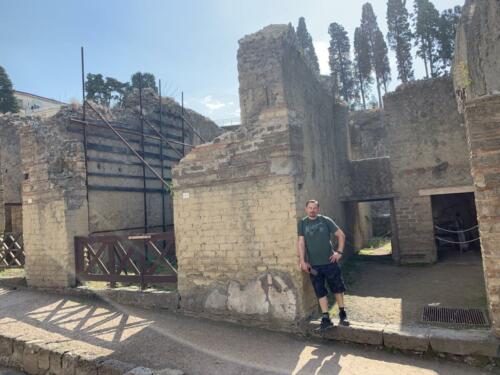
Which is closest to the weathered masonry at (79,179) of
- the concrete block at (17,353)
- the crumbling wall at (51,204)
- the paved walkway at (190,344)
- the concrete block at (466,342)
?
the crumbling wall at (51,204)

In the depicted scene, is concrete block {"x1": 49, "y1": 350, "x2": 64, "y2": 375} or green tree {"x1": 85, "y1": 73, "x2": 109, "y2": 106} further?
green tree {"x1": 85, "y1": 73, "x2": 109, "y2": 106}

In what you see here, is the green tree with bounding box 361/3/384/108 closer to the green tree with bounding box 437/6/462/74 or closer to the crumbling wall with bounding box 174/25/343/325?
the green tree with bounding box 437/6/462/74

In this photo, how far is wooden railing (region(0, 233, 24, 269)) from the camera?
9891 mm

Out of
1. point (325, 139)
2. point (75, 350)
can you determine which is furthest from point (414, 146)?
point (75, 350)

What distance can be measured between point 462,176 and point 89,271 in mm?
9581

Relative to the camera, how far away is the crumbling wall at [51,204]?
7641 millimetres

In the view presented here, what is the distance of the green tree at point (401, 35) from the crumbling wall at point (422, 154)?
24471 millimetres

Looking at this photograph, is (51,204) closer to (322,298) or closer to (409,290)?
(322,298)

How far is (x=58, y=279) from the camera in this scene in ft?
25.0

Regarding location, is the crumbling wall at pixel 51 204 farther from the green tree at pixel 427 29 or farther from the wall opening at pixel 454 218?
the green tree at pixel 427 29

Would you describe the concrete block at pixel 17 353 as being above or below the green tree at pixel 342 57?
below

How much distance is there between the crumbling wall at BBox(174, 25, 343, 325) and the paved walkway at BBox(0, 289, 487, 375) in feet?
1.63

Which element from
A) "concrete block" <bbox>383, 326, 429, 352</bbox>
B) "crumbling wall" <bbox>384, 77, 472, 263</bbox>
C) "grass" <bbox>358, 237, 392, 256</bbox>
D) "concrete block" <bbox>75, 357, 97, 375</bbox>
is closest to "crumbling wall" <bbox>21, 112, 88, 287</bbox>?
"concrete block" <bbox>75, 357, 97, 375</bbox>

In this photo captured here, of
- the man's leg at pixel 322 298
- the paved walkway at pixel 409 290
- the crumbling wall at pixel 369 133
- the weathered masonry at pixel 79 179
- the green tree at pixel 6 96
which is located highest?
the green tree at pixel 6 96
